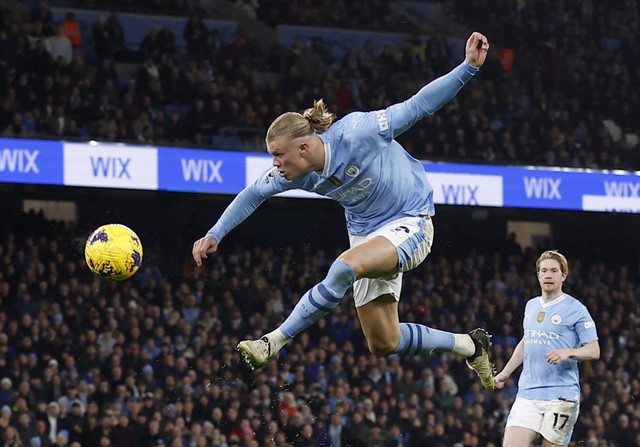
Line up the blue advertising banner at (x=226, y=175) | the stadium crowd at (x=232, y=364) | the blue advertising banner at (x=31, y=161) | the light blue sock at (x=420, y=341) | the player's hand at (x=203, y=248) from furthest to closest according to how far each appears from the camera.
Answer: the blue advertising banner at (x=226, y=175), the blue advertising banner at (x=31, y=161), the stadium crowd at (x=232, y=364), the light blue sock at (x=420, y=341), the player's hand at (x=203, y=248)

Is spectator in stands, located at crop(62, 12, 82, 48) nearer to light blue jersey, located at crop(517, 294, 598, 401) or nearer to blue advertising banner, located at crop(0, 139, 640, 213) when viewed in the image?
blue advertising banner, located at crop(0, 139, 640, 213)

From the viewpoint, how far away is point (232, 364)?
15.2 m

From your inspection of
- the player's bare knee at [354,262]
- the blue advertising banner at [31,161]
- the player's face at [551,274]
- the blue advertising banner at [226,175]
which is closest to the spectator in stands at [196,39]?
the blue advertising banner at [226,175]

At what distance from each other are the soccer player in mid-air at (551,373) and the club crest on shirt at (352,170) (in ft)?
6.54

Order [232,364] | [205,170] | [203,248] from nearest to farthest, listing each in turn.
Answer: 1. [203,248]
2. [232,364]
3. [205,170]

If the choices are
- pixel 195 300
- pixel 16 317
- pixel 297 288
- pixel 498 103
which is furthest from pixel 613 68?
pixel 16 317

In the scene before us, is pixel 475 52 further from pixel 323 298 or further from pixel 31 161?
pixel 31 161

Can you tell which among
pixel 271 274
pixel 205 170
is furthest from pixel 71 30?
pixel 271 274

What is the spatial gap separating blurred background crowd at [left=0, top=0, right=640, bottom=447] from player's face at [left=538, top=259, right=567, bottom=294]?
6166 mm

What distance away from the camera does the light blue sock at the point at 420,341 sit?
7688mm

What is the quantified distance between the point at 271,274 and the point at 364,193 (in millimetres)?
10368

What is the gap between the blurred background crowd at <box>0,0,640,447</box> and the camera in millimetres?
14172

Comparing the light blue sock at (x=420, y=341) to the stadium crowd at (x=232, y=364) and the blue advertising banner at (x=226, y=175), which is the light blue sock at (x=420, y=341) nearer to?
the stadium crowd at (x=232, y=364)

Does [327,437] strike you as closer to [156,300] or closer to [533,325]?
[156,300]
